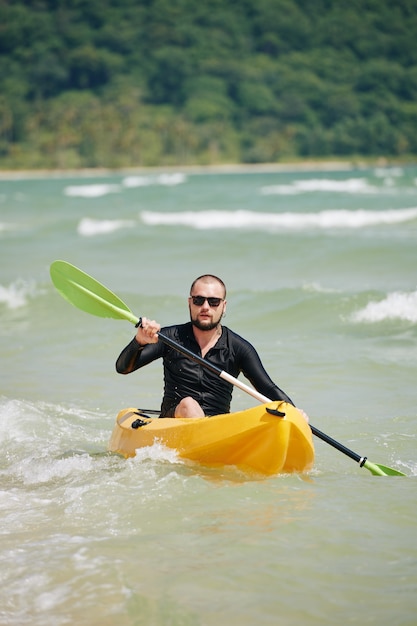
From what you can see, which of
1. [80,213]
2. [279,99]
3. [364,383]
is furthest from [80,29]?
[364,383]

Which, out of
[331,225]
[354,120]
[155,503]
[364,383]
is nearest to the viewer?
[155,503]

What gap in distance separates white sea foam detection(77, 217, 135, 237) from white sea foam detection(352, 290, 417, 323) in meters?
14.3

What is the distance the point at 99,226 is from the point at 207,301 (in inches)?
894

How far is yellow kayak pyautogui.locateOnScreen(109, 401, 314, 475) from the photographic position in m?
5.09

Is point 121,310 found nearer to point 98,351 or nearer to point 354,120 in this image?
point 98,351

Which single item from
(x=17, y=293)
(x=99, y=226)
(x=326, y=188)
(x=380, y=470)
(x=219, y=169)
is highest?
(x=219, y=169)

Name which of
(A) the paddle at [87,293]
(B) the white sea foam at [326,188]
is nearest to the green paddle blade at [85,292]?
(A) the paddle at [87,293]

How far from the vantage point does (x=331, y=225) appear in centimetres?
2616

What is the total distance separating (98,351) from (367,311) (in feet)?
10.6

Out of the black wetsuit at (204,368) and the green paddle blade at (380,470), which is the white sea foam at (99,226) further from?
the green paddle blade at (380,470)

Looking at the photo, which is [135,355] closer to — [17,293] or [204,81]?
[17,293]

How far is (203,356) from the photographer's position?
541 centimetres

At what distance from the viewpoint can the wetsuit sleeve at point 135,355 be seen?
17.3ft

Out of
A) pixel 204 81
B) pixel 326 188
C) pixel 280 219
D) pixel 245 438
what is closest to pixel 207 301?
pixel 245 438
